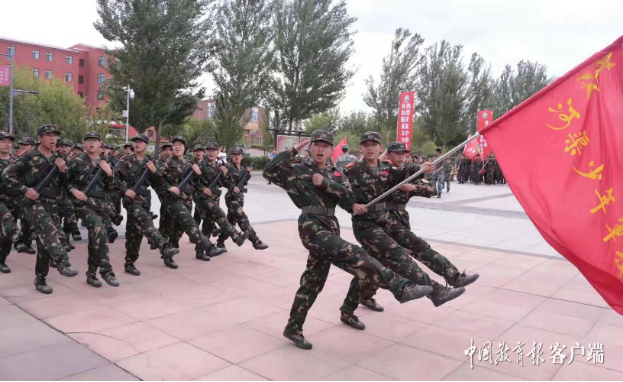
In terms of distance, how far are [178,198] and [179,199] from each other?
0.02 meters

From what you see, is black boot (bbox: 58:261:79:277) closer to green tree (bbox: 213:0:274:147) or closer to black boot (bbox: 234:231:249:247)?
black boot (bbox: 234:231:249:247)

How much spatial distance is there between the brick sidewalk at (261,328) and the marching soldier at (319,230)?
0.50 metres

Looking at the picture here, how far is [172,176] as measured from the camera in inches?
279

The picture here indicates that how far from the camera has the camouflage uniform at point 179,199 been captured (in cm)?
685

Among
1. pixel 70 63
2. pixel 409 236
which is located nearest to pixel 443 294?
pixel 409 236

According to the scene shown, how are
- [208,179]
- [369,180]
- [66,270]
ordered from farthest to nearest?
[208,179]
[66,270]
[369,180]

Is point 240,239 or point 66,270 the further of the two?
point 240,239

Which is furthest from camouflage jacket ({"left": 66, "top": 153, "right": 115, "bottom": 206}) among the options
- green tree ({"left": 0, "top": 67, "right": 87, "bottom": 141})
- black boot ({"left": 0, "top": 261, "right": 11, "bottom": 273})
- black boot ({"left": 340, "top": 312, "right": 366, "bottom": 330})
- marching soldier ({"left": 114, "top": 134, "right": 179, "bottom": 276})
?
green tree ({"left": 0, "top": 67, "right": 87, "bottom": 141})

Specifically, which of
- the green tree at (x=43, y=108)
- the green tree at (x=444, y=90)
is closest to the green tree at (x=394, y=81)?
the green tree at (x=444, y=90)

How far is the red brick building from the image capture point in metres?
61.5

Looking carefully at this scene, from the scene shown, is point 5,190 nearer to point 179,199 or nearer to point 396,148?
point 179,199

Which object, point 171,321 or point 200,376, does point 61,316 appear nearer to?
point 171,321

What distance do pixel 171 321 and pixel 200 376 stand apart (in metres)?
1.30

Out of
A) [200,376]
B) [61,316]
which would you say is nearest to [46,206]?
[61,316]
